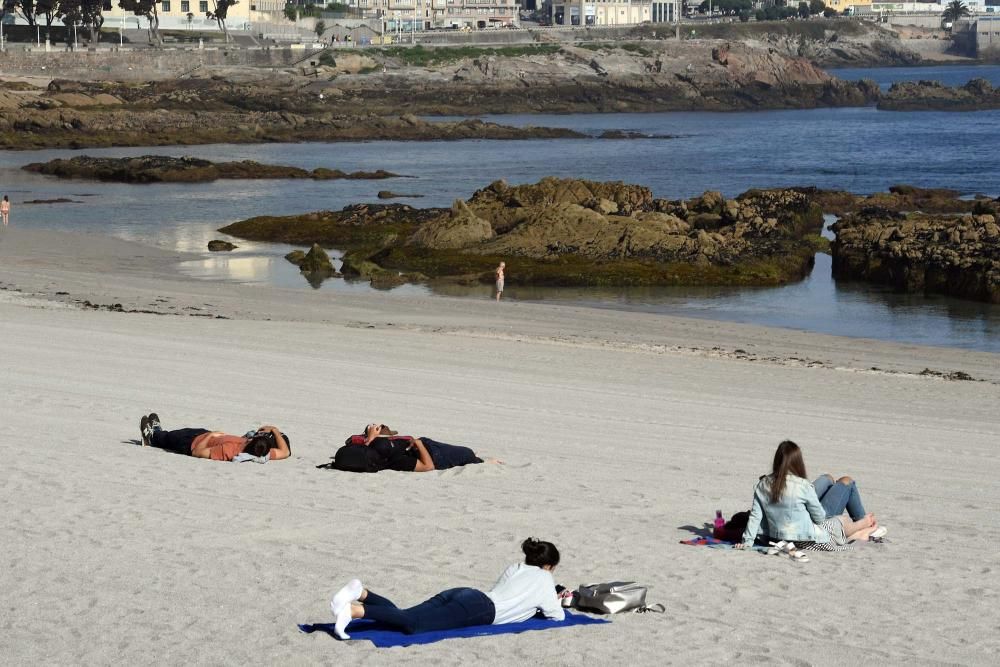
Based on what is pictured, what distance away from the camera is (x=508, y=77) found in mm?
113250

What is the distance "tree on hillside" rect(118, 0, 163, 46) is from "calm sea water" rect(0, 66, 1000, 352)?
31.6m

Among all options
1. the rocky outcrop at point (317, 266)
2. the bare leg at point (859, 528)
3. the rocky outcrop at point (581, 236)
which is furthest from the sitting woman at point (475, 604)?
the rocky outcrop at point (317, 266)

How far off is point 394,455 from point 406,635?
3545mm

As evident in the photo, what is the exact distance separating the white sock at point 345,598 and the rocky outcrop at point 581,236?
20966mm

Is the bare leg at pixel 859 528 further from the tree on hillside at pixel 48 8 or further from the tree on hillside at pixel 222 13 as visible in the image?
the tree on hillside at pixel 222 13

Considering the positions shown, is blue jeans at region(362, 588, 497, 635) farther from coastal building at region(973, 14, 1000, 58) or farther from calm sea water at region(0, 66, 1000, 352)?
coastal building at region(973, 14, 1000, 58)

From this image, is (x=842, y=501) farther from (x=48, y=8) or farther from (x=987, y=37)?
(x=987, y=37)

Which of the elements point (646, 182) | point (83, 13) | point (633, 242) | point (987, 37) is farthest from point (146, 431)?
point (987, 37)

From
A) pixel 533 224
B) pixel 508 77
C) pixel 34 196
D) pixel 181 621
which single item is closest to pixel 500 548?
pixel 181 621

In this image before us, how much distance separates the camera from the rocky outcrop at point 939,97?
114250 millimetres

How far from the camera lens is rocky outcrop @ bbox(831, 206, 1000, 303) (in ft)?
84.3

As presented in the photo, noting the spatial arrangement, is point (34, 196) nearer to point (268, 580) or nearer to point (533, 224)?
point (533, 224)

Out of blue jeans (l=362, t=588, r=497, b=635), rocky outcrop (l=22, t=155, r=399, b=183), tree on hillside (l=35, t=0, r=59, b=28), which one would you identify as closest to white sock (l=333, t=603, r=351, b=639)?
blue jeans (l=362, t=588, r=497, b=635)

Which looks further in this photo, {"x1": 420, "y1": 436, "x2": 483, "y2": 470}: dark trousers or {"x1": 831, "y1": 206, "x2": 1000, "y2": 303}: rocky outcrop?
{"x1": 831, "y1": 206, "x2": 1000, "y2": 303}: rocky outcrop
